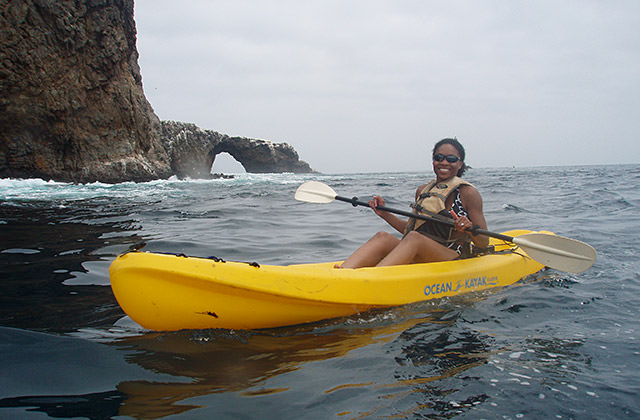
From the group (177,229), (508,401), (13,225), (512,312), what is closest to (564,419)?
(508,401)

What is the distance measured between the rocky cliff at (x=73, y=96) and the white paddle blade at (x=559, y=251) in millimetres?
17989

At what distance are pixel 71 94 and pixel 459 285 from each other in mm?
19179

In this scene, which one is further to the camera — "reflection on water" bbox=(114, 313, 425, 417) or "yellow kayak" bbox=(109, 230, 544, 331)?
"yellow kayak" bbox=(109, 230, 544, 331)

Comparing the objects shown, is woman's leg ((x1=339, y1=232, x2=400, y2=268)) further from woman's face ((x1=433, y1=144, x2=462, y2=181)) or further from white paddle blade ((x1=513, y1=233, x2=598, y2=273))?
white paddle blade ((x1=513, y1=233, x2=598, y2=273))

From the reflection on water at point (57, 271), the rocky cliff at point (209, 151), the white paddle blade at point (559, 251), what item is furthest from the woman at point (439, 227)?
the rocky cliff at point (209, 151)

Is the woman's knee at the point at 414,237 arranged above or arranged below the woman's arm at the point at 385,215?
below

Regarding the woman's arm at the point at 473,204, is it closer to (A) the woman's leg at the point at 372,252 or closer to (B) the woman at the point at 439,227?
(B) the woman at the point at 439,227

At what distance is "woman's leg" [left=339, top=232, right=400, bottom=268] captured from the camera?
11.2 feet

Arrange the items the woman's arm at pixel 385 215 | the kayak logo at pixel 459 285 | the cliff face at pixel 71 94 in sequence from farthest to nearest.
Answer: the cliff face at pixel 71 94 < the woman's arm at pixel 385 215 < the kayak logo at pixel 459 285

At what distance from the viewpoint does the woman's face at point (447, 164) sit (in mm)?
3678

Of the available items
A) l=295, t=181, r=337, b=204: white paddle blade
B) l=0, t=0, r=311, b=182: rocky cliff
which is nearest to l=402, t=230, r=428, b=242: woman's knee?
l=295, t=181, r=337, b=204: white paddle blade

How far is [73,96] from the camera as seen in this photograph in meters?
17.7

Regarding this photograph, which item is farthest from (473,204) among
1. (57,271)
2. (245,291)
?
(57,271)

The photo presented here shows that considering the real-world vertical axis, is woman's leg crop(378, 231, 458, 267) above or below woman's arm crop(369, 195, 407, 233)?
below
